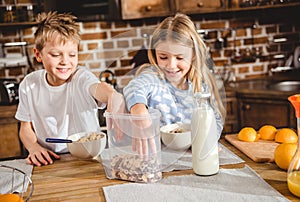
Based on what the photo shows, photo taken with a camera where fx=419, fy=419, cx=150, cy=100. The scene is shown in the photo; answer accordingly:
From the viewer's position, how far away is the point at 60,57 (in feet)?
5.25

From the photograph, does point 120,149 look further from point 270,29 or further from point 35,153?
point 270,29

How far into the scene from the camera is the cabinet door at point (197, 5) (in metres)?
2.87

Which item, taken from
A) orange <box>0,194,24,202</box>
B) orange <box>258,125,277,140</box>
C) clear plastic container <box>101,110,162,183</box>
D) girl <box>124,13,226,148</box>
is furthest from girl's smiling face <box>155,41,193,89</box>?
orange <box>0,194,24,202</box>

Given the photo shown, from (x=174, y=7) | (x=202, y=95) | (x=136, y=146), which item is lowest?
(x=136, y=146)

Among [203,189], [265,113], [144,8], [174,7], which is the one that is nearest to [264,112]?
[265,113]

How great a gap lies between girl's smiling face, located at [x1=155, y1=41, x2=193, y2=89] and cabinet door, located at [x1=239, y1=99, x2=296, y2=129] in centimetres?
160

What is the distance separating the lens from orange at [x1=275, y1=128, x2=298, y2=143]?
1.41 metres

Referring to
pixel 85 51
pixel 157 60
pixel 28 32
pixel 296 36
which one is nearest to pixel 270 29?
pixel 296 36

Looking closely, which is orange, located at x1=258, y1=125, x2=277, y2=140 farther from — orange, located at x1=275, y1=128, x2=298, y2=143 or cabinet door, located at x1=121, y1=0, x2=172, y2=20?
cabinet door, located at x1=121, y1=0, x2=172, y2=20

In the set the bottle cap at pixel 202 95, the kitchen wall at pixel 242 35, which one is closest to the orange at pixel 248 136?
the bottle cap at pixel 202 95

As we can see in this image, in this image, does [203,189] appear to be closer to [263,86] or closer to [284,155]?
[284,155]

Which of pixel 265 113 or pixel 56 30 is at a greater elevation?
pixel 56 30

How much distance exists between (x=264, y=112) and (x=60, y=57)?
161 cm

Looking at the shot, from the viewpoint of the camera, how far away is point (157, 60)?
123 centimetres
